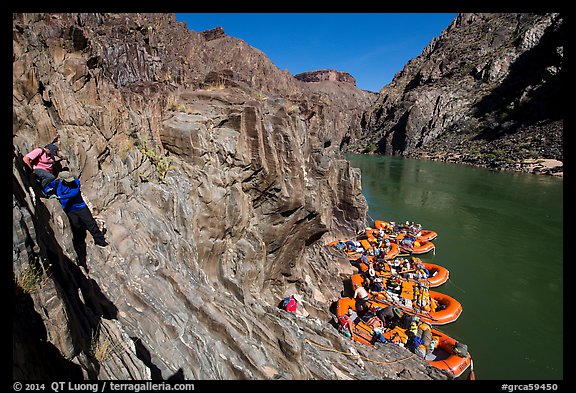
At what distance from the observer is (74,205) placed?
5016mm

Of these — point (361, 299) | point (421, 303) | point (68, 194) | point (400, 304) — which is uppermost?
point (68, 194)

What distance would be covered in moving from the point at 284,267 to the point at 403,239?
15746 millimetres

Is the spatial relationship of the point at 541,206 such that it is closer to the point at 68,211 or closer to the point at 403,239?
the point at 403,239

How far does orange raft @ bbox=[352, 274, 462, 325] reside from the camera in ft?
53.0

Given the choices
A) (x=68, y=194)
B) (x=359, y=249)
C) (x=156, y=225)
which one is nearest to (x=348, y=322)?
(x=359, y=249)

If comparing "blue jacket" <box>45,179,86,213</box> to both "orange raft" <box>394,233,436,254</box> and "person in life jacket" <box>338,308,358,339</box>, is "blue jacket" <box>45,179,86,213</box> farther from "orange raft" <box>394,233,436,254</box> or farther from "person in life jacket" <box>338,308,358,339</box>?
"orange raft" <box>394,233,436,254</box>

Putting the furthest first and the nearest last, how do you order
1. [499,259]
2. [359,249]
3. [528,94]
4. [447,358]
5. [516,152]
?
1. [528,94]
2. [516,152]
3. [499,259]
4. [359,249]
5. [447,358]

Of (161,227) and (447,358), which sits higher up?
(161,227)

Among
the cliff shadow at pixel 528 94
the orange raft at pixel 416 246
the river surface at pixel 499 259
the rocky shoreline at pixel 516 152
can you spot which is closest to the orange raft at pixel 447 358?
the river surface at pixel 499 259

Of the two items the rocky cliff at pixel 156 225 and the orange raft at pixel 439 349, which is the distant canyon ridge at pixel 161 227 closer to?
the rocky cliff at pixel 156 225

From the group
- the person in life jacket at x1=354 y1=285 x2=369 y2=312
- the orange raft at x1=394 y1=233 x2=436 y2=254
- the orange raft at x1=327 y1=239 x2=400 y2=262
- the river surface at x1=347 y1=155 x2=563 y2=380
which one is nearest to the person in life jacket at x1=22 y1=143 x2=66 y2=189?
the person in life jacket at x1=354 y1=285 x2=369 y2=312

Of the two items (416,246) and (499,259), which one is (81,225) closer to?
(416,246)

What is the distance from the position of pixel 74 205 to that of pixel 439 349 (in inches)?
610

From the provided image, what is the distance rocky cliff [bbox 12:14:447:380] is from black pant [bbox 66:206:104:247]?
0.22 meters
